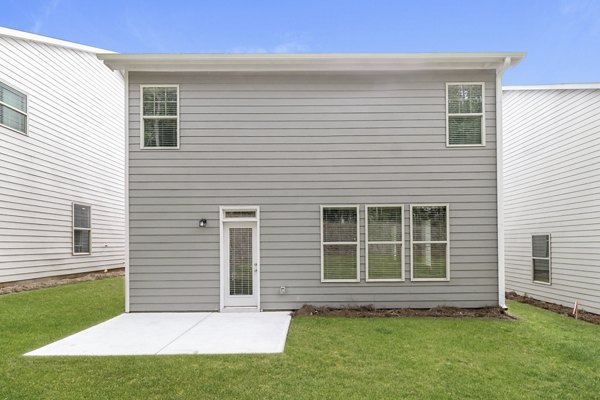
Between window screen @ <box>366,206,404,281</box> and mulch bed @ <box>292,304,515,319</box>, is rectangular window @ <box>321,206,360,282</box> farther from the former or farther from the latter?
mulch bed @ <box>292,304,515,319</box>

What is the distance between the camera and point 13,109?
8.91 meters

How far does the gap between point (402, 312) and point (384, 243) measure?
1331mm

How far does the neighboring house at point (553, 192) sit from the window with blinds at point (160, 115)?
336 inches

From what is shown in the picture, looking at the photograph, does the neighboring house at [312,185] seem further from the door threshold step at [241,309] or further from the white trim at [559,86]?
the white trim at [559,86]

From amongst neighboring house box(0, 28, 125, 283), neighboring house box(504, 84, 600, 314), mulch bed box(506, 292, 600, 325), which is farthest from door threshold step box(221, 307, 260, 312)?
neighboring house box(504, 84, 600, 314)

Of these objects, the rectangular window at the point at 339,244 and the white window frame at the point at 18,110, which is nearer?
the rectangular window at the point at 339,244

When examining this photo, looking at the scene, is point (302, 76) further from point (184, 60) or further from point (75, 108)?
point (75, 108)

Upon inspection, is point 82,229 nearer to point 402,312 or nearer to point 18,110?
point 18,110

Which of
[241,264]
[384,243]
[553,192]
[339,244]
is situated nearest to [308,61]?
[339,244]

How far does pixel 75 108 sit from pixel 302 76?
8036mm

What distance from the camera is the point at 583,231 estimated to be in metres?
7.80

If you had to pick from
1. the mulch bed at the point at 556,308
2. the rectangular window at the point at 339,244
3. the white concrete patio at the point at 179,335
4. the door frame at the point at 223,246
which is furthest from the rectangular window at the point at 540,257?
the door frame at the point at 223,246

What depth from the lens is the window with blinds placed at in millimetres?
7320

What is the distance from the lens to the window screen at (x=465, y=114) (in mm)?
7352
